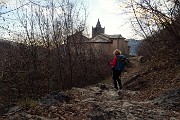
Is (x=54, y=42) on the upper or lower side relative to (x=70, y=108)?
upper

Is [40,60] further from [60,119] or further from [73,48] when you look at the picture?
[60,119]

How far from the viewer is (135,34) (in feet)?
99.2

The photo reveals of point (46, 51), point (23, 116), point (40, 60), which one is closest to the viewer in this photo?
point (23, 116)

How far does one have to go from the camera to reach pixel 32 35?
75.0ft

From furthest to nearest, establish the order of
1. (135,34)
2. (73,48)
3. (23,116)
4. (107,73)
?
(107,73) < (135,34) < (73,48) < (23,116)

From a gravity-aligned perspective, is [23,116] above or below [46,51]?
below

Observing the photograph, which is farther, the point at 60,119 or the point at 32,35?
the point at 32,35

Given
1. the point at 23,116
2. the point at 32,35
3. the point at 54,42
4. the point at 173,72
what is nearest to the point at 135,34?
the point at 54,42

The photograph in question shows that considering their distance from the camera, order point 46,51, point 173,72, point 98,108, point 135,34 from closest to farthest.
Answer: point 98,108, point 173,72, point 46,51, point 135,34

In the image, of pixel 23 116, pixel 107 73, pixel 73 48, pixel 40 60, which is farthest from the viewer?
pixel 107 73

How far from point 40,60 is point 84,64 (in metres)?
7.27

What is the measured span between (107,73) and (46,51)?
13009 mm

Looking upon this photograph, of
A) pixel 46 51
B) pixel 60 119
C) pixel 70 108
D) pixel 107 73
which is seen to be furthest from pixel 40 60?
pixel 107 73

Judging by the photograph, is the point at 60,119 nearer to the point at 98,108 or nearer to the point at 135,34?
the point at 98,108
